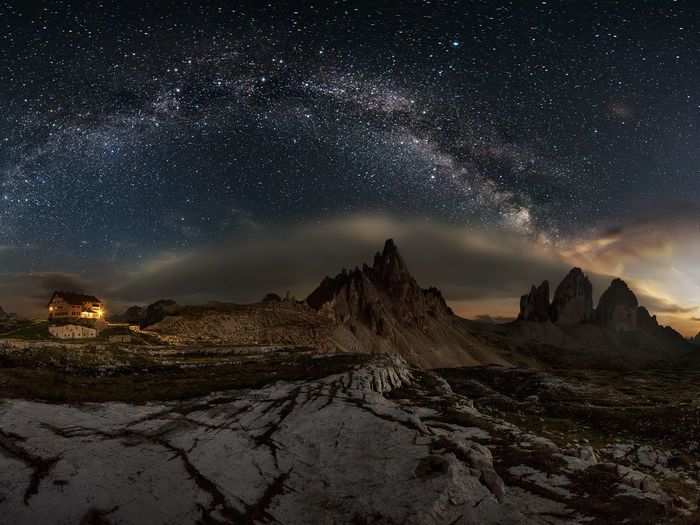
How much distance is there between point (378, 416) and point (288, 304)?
116 m

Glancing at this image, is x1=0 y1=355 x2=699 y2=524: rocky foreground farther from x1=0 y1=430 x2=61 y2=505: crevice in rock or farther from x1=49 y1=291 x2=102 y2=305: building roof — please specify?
x1=49 y1=291 x2=102 y2=305: building roof

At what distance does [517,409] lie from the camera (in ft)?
135

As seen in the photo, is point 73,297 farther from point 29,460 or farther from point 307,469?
point 307,469

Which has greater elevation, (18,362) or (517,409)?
(18,362)

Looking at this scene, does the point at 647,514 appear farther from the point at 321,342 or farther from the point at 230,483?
the point at 321,342

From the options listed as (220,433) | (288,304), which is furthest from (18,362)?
(288,304)

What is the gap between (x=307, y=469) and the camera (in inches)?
667

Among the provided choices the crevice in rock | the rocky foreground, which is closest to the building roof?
the rocky foreground

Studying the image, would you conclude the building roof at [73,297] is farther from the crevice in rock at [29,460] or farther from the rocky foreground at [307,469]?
the crevice in rock at [29,460]

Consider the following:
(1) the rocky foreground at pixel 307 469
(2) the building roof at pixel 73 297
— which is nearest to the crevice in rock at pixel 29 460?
(1) the rocky foreground at pixel 307 469

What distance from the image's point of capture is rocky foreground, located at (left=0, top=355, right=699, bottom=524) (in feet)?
43.4

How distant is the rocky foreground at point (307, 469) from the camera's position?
1323 centimetres

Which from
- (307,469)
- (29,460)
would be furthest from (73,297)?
(307,469)

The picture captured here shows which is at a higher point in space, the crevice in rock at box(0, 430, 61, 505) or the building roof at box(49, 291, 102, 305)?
the building roof at box(49, 291, 102, 305)
